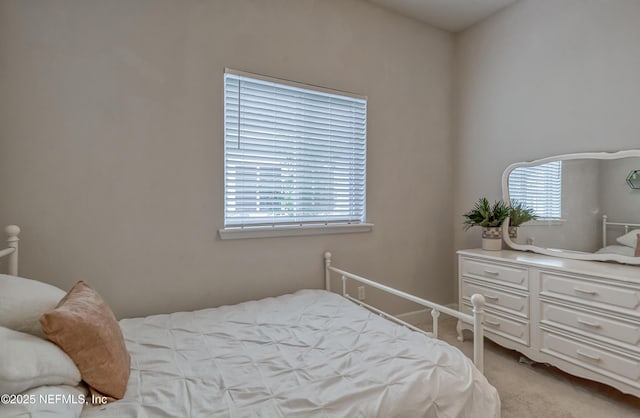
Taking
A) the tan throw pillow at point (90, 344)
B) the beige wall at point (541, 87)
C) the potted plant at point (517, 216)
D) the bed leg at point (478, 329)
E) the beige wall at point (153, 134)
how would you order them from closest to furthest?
→ 1. the tan throw pillow at point (90, 344)
2. the bed leg at point (478, 329)
3. the beige wall at point (153, 134)
4. the beige wall at point (541, 87)
5. the potted plant at point (517, 216)

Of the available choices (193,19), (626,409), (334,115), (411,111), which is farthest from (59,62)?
(626,409)

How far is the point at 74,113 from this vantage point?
5.71 feet

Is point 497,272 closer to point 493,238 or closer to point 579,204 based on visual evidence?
point 493,238

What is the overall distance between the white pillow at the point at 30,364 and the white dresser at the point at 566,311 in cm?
246

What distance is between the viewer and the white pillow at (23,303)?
3.41 ft

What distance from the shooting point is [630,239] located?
2037 millimetres

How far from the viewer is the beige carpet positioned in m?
1.74

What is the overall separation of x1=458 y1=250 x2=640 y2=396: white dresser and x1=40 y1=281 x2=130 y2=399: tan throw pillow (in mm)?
2336

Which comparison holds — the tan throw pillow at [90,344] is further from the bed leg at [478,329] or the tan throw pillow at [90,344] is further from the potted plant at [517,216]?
the potted plant at [517,216]

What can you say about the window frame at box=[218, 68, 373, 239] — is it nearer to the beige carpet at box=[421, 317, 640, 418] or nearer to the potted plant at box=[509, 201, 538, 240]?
the potted plant at box=[509, 201, 538, 240]

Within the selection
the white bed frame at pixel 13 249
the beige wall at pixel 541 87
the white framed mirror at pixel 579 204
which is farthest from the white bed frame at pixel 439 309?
the beige wall at pixel 541 87

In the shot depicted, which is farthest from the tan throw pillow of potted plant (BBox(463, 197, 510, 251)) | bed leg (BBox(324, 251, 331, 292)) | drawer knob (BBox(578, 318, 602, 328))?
potted plant (BBox(463, 197, 510, 251))

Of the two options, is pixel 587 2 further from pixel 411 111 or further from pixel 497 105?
pixel 411 111

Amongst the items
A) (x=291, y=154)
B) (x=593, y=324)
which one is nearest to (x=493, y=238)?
(x=593, y=324)
